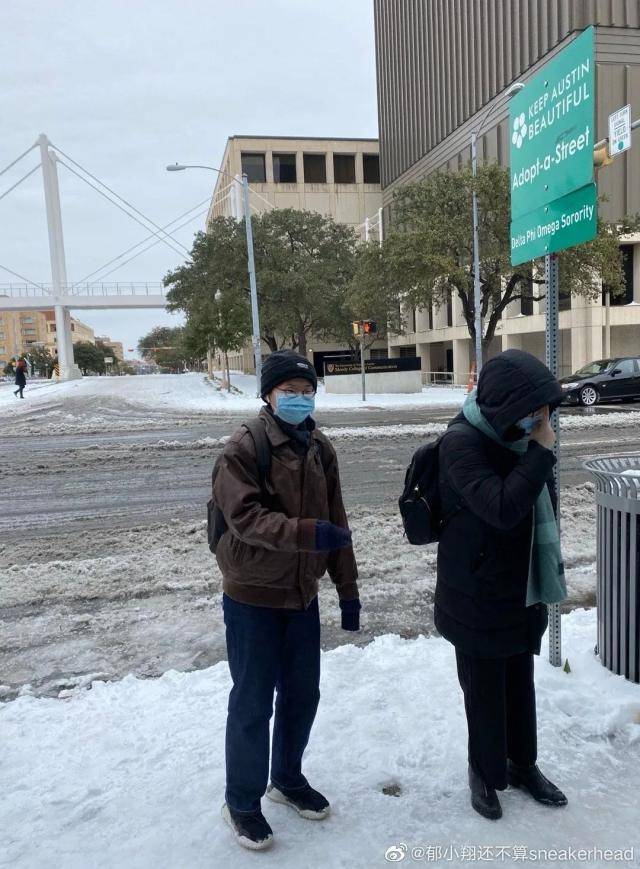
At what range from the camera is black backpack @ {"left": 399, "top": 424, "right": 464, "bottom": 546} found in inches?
93.4

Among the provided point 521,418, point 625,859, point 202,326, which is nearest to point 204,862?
point 625,859

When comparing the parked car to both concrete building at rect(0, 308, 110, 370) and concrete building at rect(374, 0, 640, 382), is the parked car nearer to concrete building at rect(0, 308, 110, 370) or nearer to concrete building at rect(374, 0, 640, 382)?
concrete building at rect(374, 0, 640, 382)

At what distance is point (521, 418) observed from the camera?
7.05 feet

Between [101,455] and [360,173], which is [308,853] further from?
[360,173]

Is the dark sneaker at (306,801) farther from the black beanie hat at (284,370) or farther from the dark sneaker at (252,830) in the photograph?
the black beanie hat at (284,370)

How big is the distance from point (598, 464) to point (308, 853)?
2.30m

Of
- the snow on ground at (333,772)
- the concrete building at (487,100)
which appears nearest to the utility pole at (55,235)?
the concrete building at (487,100)

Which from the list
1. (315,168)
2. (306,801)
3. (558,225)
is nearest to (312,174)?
(315,168)

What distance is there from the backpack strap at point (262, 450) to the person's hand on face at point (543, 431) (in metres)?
0.92

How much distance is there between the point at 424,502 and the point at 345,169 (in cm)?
6564

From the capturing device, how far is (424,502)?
2373 millimetres

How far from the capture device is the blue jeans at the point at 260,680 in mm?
2340

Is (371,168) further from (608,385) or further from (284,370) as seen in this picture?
(284,370)

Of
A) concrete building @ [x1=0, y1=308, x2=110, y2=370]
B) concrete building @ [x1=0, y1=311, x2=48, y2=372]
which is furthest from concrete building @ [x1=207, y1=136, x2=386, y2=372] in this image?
concrete building @ [x1=0, y1=311, x2=48, y2=372]
